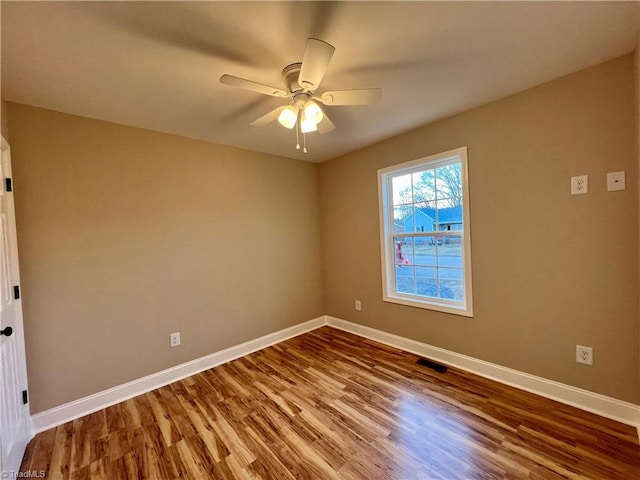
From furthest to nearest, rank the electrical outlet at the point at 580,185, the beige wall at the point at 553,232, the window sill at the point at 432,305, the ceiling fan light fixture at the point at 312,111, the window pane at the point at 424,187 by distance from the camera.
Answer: the window pane at the point at 424,187
the window sill at the point at 432,305
the electrical outlet at the point at 580,185
the beige wall at the point at 553,232
the ceiling fan light fixture at the point at 312,111

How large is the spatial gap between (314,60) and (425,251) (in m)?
2.26

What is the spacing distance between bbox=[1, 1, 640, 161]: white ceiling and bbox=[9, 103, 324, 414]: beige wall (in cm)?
38

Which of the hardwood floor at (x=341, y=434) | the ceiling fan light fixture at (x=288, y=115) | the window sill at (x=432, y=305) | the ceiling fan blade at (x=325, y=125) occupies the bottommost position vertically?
the hardwood floor at (x=341, y=434)

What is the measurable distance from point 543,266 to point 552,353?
0.67 meters

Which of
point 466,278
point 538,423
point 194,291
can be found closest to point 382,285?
point 466,278

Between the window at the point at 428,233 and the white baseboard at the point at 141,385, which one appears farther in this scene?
the window at the point at 428,233

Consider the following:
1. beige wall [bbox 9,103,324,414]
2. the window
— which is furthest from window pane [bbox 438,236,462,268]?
beige wall [bbox 9,103,324,414]

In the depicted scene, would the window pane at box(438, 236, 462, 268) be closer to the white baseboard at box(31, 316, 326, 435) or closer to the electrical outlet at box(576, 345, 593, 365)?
the electrical outlet at box(576, 345, 593, 365)

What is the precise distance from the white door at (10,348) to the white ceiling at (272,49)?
71 centimetres

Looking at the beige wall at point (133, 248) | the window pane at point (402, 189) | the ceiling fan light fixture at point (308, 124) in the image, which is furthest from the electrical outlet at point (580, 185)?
the beige wall at point (133, 248)

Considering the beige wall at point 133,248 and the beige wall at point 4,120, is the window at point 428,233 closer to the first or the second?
the beige wall at point 133,248

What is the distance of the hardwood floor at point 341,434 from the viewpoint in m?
1.55

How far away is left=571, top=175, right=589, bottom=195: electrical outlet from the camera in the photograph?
1.88 meters

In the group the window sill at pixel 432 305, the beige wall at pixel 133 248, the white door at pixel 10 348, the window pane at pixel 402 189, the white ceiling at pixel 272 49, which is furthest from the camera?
the window pane at pixel 402 189
